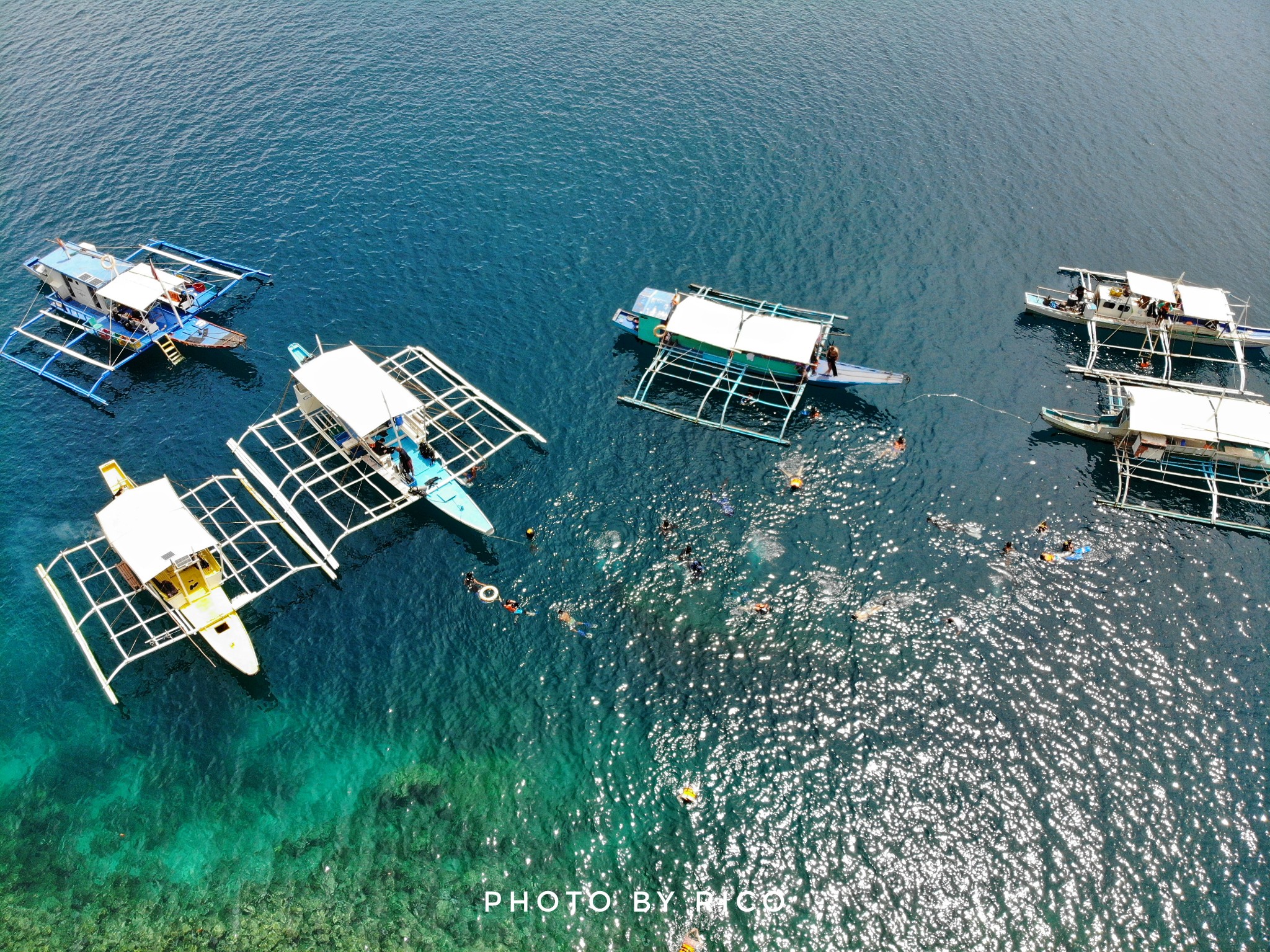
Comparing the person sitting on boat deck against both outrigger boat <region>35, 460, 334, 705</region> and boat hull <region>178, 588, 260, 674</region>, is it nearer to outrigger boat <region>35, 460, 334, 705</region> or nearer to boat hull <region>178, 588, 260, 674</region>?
outrigger boat <region>35, 460, 334, 705</region>

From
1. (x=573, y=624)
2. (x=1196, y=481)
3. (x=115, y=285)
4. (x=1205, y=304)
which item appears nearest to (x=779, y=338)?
(x=573, y=624)

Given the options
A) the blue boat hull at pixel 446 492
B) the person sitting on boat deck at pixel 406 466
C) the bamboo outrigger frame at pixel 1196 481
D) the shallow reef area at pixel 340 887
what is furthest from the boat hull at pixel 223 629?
the bamboo outrigger frame at pixel 1196 481

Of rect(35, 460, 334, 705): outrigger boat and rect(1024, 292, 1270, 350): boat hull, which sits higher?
rect(1024, 292, 1270, 350): boat hull

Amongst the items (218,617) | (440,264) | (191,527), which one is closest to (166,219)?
(440,264)

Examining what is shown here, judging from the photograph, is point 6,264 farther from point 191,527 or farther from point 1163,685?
point 1163,685

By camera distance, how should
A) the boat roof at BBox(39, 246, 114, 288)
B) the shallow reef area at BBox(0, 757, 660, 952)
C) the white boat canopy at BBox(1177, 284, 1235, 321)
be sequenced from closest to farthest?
the shallow reef area at BBox(0, 757, 660, 952), the white boat canopy at BBox(1177, 284, 1235, 321), the boat roof at BBox(39, 246, 114, 288)

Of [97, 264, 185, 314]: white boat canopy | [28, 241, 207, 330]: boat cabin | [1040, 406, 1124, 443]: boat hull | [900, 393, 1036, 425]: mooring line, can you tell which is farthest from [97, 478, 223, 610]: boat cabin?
[1040, 406, 1124, 443]: boat hull
